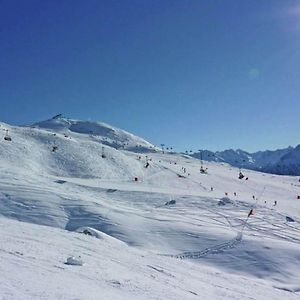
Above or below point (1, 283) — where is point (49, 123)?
above

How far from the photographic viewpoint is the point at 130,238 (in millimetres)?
27250

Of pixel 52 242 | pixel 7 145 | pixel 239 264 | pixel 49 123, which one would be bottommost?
pixel 239 264

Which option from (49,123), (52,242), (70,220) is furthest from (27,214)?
(49,123)

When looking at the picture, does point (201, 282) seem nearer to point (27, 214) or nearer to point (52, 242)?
point (52, 242)

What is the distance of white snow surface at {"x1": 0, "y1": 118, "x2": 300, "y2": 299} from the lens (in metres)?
13.5

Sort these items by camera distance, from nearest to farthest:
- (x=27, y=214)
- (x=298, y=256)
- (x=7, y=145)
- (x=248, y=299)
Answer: (x=248, y=299) → (x=298, y=256) → (x=27, y=214) → (x=7, y=145)

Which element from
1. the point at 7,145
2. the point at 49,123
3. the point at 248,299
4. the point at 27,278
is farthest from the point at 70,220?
the point at 49,123

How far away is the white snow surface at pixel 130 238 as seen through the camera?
13.5 m

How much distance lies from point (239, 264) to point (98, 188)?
22.0 meters

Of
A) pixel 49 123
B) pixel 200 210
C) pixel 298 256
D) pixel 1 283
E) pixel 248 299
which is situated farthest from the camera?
pixel 49 123

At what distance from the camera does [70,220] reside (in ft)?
99.5

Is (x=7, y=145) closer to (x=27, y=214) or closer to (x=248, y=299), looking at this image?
(x=27, y=214)

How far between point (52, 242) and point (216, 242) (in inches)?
489

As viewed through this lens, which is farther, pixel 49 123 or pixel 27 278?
pixel 49 123
